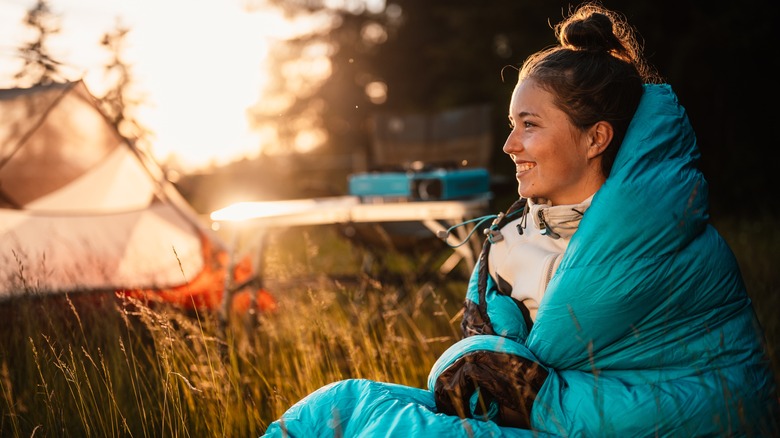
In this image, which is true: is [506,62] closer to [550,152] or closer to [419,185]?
[419,185]

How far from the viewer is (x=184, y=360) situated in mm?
2301

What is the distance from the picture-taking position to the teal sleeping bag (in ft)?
3.85

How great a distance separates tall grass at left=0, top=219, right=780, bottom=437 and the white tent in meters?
0.44

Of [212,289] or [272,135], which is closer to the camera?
[212,289]

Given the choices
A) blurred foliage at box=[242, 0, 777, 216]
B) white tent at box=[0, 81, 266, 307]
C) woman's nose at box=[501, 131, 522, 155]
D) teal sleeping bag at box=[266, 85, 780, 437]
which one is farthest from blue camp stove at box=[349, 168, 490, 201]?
blurred foliage at box=[242, 0, 777, 216]

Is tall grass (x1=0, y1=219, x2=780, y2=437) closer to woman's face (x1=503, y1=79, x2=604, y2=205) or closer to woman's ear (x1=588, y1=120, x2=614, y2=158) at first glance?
woman's face (x1=503, y1=79, x2=604, y2=205)

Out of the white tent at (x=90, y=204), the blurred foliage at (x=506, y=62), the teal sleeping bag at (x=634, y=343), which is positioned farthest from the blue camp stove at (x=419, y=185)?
the blurred foliage at (x=506, y=62)

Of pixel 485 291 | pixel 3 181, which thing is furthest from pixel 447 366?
pixel 3 181

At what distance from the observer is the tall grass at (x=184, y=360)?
1755 millimetres

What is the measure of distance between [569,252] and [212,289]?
2.64 meters

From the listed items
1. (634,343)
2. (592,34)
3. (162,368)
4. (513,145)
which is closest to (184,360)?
(162,368)

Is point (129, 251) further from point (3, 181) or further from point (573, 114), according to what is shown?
point (573, 114)

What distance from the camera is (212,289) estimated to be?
11.5 feet

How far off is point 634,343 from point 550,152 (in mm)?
448
